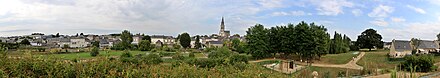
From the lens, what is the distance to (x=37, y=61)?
3848 millimetres

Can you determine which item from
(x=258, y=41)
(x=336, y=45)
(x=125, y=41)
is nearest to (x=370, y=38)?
(x=336, y=45)

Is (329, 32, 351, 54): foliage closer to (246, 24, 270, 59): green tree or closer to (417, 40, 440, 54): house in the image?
(417, 40, 440, 54): house

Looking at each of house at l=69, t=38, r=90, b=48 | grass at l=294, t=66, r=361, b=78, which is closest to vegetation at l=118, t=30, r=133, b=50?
house at l=69, t=38, r=90, b=48

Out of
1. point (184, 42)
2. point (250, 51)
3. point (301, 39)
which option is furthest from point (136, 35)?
point (301, 39)

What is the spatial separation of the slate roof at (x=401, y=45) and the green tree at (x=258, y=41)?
52.4 ft

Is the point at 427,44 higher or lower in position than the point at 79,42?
higher

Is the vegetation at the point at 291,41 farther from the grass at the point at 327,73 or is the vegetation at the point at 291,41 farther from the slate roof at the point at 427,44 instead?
the slate roof at the point at 427,44

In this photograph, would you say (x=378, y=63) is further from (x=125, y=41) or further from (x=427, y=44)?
(x=125, y=41)

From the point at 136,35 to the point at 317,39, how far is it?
330 ft

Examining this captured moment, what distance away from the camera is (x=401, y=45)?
41.3 meters

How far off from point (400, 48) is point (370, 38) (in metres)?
10.8

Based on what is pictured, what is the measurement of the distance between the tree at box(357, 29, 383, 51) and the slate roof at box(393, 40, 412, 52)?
8.94 meters

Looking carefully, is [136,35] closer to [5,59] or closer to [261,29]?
[261,29]

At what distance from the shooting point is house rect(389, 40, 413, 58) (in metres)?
40.1
